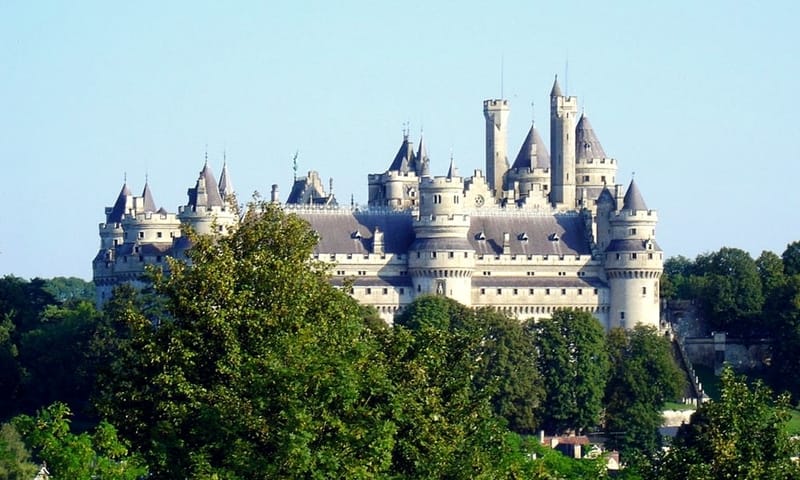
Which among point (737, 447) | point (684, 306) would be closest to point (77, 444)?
point (737, 447)

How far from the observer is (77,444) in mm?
42812

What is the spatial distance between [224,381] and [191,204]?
69830 millimetres

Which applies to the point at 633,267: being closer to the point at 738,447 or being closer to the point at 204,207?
the point at 204,207

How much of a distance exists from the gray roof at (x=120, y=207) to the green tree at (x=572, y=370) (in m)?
32.3

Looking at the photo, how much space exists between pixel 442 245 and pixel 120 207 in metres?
23.0

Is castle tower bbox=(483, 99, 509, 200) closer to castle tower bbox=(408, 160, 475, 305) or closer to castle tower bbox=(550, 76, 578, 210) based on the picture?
castle tower bbox=(550, 76, 578, 210)

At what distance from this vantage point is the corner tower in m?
117

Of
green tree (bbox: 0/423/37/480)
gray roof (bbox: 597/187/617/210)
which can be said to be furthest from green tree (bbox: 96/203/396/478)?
gray roof (bbox: 597/187/617/210)

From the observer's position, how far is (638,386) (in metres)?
101

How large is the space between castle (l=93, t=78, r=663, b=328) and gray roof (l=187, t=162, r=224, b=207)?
8cm

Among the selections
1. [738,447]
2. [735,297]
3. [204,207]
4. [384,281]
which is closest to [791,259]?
[735,297]

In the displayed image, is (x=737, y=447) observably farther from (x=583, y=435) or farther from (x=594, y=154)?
(x=594, y=154)

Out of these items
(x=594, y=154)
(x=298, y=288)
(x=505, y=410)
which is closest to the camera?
(x=298, y=288)

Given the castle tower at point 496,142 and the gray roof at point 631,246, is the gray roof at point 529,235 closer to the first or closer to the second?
the gray roof at point 631,246
